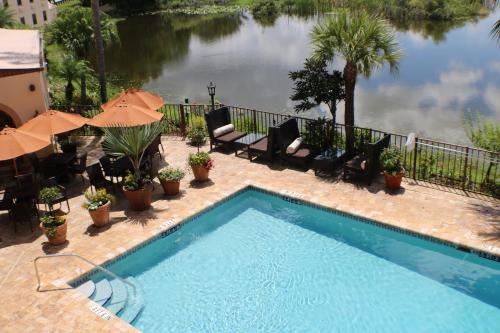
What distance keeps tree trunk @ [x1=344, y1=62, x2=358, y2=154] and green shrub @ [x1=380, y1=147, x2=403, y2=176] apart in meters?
1.83

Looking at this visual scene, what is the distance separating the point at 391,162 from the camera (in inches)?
457

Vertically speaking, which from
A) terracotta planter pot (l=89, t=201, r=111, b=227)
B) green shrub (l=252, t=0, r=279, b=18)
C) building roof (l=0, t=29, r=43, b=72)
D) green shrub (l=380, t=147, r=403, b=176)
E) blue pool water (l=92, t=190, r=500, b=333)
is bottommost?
blue pool water (l=92, t=190, r=500, b=333)

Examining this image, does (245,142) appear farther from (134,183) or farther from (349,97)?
(134,183)

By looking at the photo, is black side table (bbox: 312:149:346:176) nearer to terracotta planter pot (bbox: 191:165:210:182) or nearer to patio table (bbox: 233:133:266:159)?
patio table (bbox: 233:133:266:159)

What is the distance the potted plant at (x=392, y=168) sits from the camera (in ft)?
38.3

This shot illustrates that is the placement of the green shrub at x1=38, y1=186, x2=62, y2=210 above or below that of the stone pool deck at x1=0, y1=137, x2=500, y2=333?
above

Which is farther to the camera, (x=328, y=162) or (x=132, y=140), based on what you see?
(x=328, y=162)

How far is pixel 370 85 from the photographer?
95.9 feet

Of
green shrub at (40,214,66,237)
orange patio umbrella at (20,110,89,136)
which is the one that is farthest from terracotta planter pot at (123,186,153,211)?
orange patio umbrella at (20,110,89,136)

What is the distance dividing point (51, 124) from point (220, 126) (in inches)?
207

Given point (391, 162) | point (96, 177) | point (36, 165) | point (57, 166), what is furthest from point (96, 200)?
point (391, 162)

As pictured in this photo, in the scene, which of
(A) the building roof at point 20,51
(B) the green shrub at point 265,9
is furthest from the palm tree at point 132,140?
(B) the green shrub at point 265,9

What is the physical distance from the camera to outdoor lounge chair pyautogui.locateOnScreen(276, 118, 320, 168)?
13.4 meters

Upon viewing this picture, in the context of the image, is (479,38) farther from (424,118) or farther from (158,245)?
(158,245)
